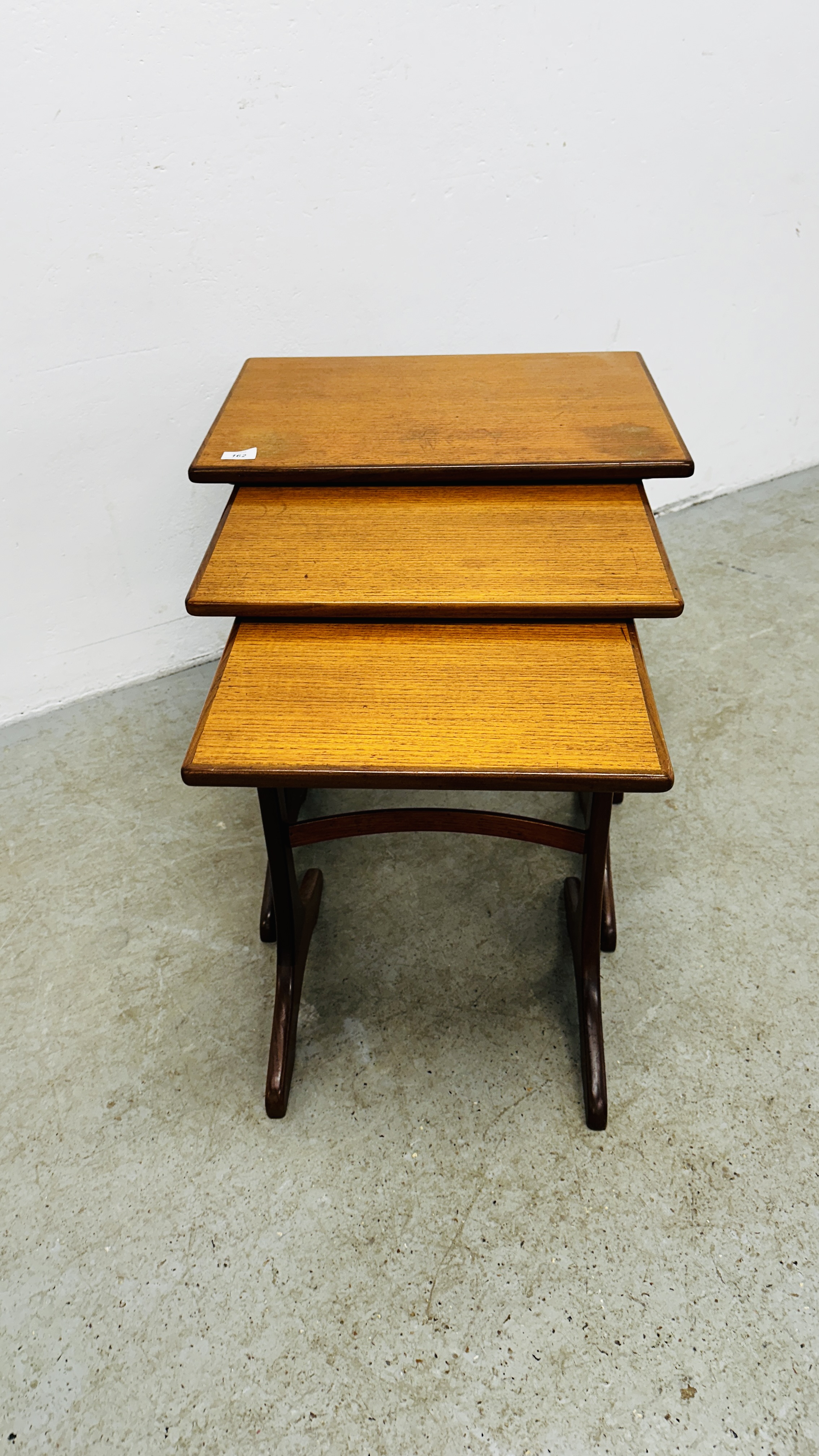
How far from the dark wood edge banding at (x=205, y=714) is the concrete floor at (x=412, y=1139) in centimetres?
65

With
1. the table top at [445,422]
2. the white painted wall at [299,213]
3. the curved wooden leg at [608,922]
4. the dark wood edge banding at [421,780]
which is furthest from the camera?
the white painted wall at [299,213]

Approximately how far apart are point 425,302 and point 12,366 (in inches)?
40.7

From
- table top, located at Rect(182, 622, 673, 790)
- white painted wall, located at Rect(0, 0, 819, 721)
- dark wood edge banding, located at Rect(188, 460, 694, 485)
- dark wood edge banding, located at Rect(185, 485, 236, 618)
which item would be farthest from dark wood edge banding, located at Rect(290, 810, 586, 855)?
white painted wall, located at Rect(0, 0, 819, 721)

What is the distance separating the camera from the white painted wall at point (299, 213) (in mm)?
2047

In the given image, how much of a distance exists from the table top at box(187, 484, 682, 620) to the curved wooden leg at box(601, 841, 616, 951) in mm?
607

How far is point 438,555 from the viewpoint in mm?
1491

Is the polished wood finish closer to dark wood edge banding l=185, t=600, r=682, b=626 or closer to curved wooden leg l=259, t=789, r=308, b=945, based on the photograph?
curved wooden leg l=259, t=789, r=308, b=945

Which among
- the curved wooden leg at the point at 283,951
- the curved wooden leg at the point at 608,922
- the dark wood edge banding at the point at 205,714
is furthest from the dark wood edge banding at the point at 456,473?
the curved wooden leg at the point at 608,922

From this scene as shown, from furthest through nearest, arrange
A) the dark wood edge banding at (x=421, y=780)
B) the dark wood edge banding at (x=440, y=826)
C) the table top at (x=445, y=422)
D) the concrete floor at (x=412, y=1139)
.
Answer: the table top at (x=445, y=422) < the dark wood edge banding at (x=440, y=826) < the concrete floor at (x=412, y=1139) < the dark wood edge banding at (x=421, y=780)

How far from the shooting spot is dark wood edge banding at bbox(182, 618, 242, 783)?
125 cm

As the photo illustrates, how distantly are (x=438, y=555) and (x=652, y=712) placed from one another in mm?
421

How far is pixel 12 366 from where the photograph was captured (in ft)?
7.14

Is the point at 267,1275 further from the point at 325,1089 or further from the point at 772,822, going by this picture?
the point at 772,822

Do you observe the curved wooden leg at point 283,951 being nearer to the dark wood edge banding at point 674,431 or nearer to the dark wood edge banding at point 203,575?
the dark wood edge banding at point 203,575
